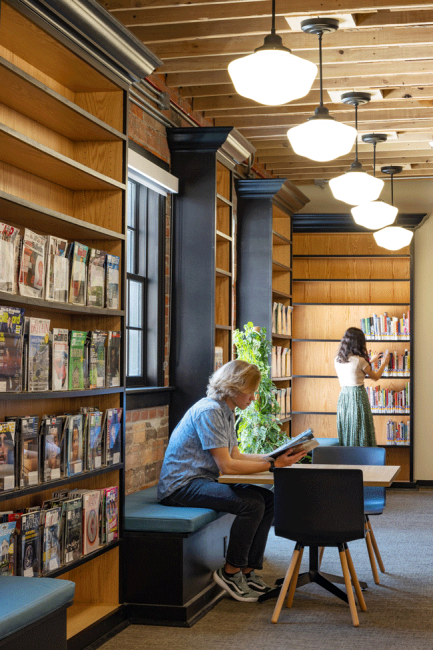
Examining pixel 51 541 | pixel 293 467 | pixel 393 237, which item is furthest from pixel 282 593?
pixel 393 237

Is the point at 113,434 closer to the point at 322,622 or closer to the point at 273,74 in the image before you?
the point at 322,622

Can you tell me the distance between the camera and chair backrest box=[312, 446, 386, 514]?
5227 millimetres

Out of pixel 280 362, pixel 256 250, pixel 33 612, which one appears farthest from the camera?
pixel 280 362

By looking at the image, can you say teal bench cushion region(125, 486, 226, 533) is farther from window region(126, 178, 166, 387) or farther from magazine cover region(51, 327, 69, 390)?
window region(126, 178, 166, 387)

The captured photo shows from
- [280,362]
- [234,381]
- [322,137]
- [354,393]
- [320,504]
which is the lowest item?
[320,504]

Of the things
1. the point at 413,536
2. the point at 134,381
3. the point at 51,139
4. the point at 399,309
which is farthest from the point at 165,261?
the point at 399,309

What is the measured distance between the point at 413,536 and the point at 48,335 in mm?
4250

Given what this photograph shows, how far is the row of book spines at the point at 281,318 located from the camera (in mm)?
7781

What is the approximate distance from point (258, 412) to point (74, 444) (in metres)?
2.99

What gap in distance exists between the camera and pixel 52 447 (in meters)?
3.42

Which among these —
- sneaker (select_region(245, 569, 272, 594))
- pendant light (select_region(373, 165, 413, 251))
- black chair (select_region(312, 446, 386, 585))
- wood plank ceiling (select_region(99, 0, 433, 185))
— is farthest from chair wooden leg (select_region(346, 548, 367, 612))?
pendant light (select_region(373, 165, 413, 251))

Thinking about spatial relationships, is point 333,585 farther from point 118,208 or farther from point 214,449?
point 118,208

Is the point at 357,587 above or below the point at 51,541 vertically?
below

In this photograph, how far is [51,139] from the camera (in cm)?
392
